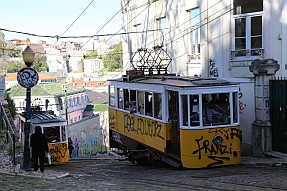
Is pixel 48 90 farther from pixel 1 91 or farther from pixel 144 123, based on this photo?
pixel 144 123

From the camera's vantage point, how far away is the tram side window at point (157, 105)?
13.0 m

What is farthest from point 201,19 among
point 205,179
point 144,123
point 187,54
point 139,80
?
point 205,179

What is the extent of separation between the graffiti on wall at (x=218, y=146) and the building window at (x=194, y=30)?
330 inches

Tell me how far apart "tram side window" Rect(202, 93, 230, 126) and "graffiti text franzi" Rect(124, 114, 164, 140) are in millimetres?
1488

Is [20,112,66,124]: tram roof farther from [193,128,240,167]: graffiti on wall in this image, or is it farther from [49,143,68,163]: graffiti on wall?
[193,128,240,167]: graffiti on wall

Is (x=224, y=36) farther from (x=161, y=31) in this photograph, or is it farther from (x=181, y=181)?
(x=181, y=181)

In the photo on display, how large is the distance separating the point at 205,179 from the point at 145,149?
433 cm

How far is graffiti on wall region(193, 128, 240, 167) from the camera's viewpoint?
1184 cm

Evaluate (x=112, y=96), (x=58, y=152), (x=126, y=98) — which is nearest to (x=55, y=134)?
(x=58, y=152)

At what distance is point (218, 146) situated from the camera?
39.3 feet

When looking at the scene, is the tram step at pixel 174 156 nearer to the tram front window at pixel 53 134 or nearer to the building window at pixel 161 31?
the tram front window at pixel 53 134

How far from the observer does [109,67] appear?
113062 millimetres

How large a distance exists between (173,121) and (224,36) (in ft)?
19.8

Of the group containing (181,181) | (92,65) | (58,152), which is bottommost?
(58,152)
